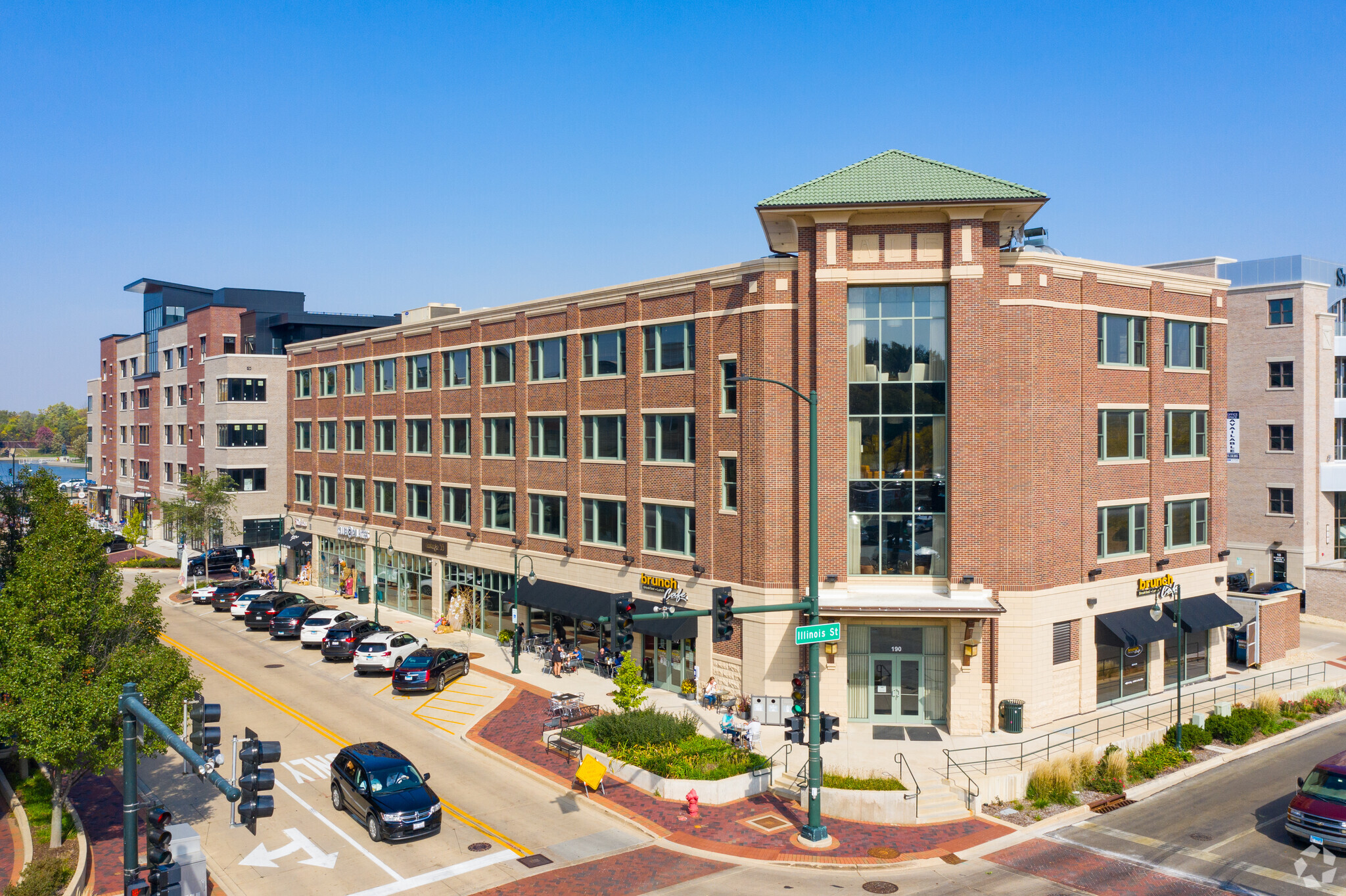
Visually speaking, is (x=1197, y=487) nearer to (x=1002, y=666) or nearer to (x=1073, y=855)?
(x=1002, y=666)

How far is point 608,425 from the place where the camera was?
128ft

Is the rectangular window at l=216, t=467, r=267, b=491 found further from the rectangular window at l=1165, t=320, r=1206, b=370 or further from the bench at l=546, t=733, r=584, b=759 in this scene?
the rectangular window at l=1165, t=320, r=1206, b=370

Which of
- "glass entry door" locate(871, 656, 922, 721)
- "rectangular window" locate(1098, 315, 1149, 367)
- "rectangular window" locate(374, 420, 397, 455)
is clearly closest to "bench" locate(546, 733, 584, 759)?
"glass entry door" locate(871, 656, 922, 721)

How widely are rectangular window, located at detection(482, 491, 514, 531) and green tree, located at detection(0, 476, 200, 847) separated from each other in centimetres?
2197

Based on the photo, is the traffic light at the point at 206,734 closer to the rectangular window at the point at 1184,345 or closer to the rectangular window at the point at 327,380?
the rectangular window at the point at 1184,345

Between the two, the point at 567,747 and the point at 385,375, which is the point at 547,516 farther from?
the point at 385,375

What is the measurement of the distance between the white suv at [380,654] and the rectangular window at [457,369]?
582 inches

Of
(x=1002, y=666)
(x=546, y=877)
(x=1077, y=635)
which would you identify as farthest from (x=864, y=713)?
(x=546, y=877)

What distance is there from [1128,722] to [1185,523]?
9541 millimetres

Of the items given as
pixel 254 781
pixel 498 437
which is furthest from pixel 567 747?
pixel 498 437

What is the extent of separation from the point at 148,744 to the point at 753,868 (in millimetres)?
13853

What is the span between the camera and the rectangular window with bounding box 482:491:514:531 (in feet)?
146

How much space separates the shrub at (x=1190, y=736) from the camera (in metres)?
A: 28.6

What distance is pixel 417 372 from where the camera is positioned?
51.4m
